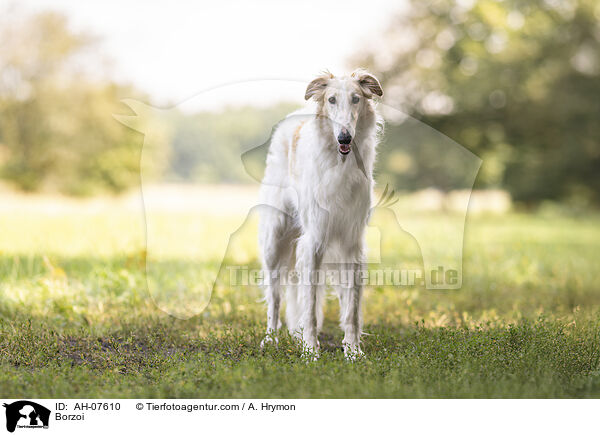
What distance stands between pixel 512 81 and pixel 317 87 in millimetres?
23424

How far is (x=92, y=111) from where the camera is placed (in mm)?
27266

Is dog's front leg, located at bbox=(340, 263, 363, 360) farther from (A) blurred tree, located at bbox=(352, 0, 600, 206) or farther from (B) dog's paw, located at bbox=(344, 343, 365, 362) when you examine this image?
(A) blurred tree, located at bbox=(352, 0, 600, 206)

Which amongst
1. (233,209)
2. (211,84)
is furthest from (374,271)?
(211,84)

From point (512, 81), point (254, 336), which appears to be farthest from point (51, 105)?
point (254, 336)

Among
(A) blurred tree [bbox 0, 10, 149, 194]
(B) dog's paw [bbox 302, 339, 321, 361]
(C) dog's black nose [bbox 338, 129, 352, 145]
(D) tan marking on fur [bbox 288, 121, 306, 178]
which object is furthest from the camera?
(A) blurred tree [bbox 0, 10, 149, 194]

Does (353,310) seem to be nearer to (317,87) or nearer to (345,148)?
(345,148)

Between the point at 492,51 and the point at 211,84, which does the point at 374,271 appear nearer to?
the point at 211,84

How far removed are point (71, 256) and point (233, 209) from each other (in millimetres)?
3392

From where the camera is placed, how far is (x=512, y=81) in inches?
997

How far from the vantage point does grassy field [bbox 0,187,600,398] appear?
4105 mm
